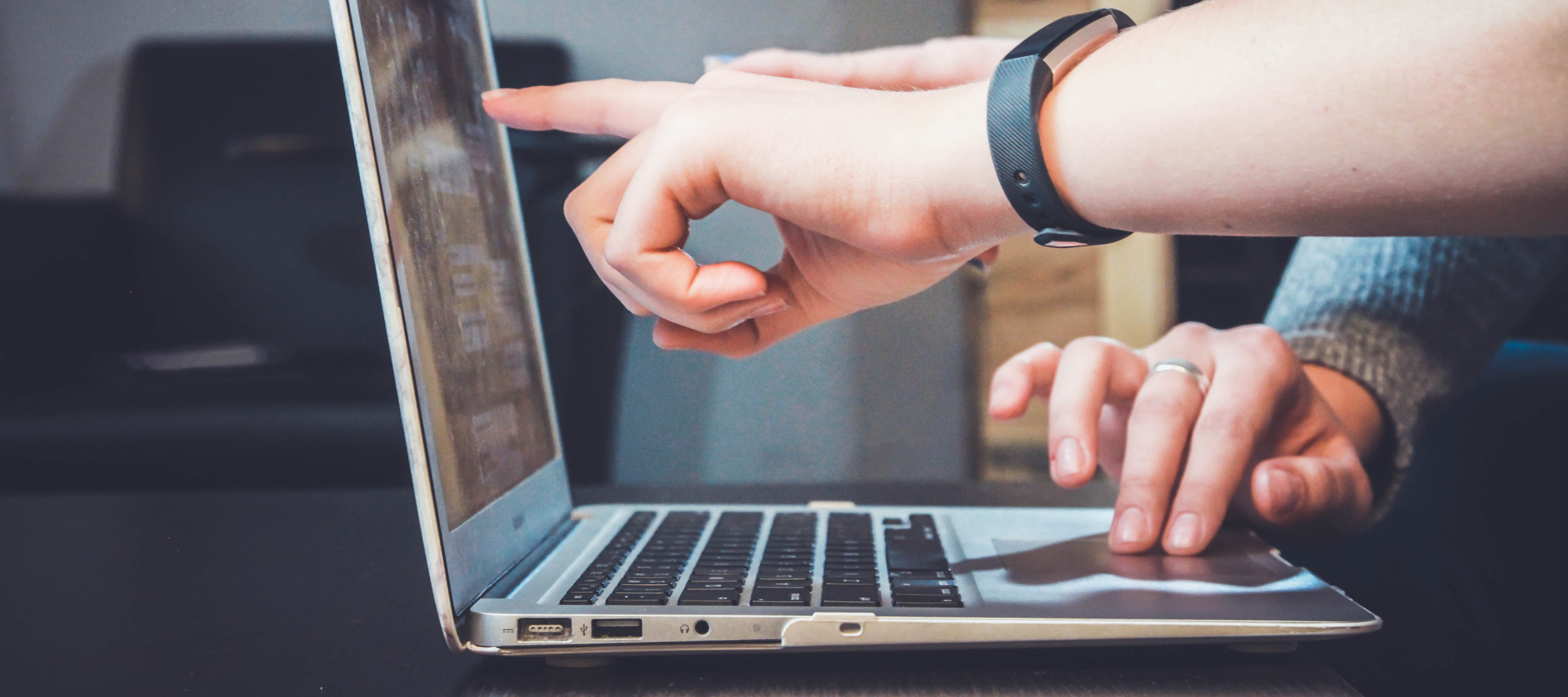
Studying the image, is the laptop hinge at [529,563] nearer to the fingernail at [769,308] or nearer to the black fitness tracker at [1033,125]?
the fingernail at [769,308]

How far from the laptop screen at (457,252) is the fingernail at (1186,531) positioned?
36 cm

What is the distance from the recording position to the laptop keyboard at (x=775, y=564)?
0.39 metres

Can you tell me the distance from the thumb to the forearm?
0.62 feet

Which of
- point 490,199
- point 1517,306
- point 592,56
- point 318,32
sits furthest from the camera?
point 318,32

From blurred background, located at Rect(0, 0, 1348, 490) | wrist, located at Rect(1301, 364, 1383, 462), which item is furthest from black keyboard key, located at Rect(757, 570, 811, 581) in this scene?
blurred background, located at Rect(0, 0, 1348, 490)

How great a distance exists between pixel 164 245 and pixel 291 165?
1.08ft

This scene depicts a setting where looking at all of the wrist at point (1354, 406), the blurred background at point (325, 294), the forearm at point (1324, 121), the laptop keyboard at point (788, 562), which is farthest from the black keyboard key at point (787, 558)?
the blurred background at point (325, 294)

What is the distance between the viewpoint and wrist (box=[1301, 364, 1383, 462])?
0.64m

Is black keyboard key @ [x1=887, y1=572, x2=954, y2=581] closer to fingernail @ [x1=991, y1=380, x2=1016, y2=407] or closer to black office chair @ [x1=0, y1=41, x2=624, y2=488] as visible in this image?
fingernail @ [x1=991, y1=380, x2=1016, y2=407]

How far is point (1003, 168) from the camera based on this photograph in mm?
408

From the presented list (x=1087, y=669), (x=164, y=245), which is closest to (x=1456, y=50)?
(x=1087, y=669)

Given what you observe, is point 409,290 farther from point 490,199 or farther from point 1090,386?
point 1090,386

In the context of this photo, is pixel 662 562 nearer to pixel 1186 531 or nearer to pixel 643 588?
pixel 643 588

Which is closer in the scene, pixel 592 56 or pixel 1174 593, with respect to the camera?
pixel 1174 593
